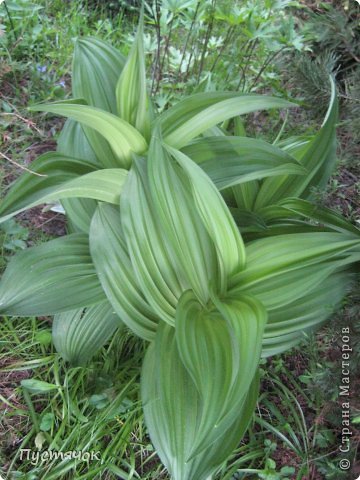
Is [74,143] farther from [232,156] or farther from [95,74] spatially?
[232,156]

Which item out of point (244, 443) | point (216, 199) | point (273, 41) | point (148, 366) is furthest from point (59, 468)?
point (273, 41)

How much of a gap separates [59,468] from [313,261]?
98cm

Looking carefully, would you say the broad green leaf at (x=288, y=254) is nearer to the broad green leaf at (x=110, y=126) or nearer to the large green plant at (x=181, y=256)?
the large green plant at (x=181, y=256)

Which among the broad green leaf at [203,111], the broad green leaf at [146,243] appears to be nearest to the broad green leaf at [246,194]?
the broad green leaf at [203,111]

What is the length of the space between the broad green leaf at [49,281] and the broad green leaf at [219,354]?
0.36 metres

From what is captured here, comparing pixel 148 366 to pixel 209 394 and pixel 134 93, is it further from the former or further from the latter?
pixel 134 93

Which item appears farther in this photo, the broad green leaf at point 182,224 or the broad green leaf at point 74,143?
the broad green leaf at point 74,143

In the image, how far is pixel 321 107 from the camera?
1715mm

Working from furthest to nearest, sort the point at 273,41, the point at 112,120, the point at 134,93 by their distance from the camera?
the point at 273,41 → the point at 134,93 → the point at 112,120

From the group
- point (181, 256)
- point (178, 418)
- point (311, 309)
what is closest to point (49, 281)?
point (181, 256)

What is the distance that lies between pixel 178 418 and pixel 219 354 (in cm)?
23

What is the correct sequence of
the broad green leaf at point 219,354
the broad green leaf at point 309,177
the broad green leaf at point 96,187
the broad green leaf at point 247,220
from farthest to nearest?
1. the broad green leaf at point 309,177
2. the broad green leaf at point 247,220
3. the broad green leaf at point 96,187
4. the broad green leaf at point 219,354

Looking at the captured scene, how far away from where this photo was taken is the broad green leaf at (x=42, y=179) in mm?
1426

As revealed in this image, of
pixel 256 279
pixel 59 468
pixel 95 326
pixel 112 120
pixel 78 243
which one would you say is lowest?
pixel 59 468
